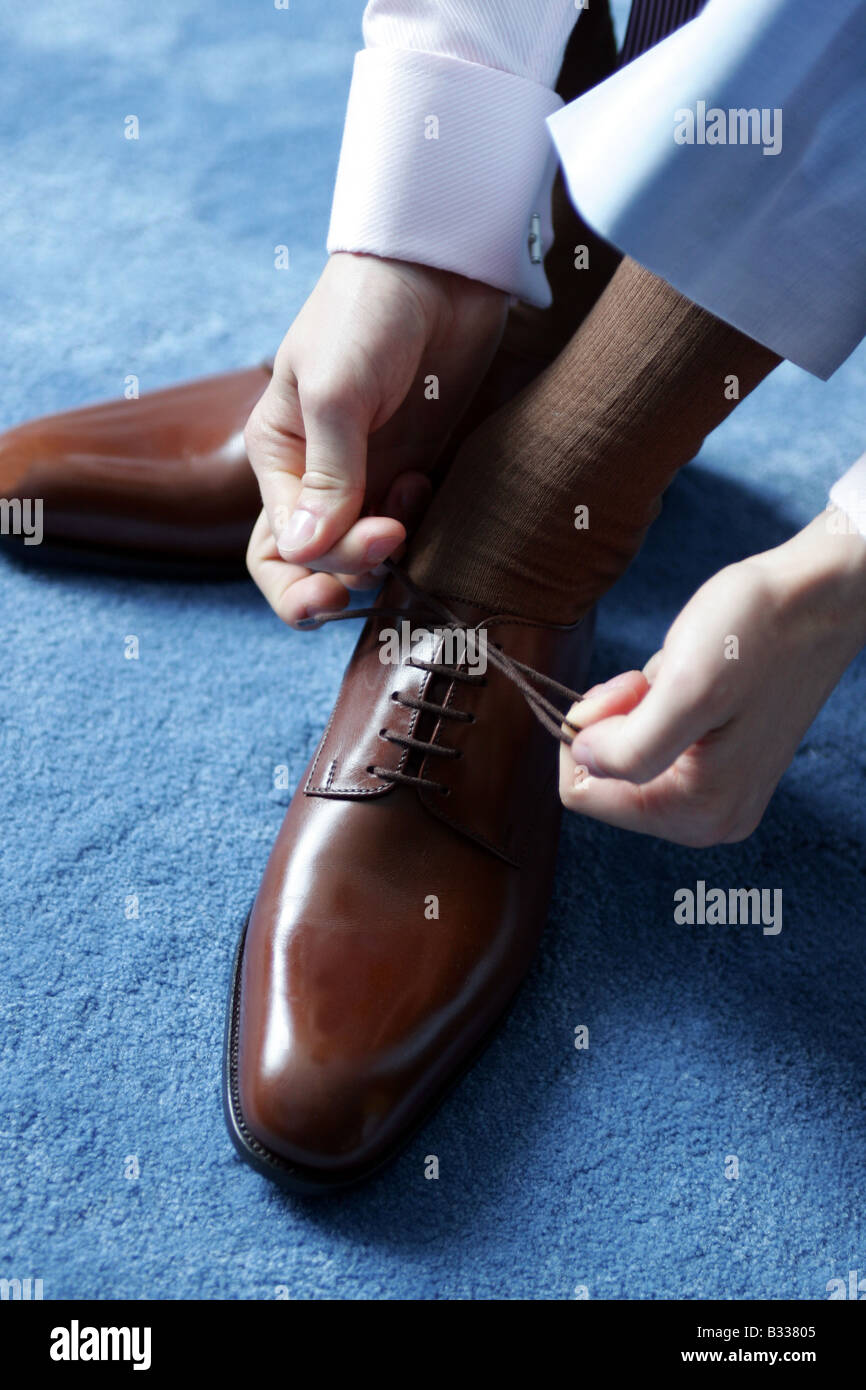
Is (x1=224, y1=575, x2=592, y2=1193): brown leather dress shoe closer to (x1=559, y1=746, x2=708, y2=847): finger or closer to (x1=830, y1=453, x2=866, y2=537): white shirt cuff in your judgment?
(x1=559, y1=746, x2=708, y2=847): finger

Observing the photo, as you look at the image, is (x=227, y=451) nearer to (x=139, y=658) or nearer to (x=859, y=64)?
(x=139, y=658)

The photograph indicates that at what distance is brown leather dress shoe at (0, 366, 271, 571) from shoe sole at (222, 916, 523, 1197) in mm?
414

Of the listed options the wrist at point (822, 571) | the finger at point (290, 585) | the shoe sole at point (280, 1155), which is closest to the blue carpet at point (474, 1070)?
the shoe sole at point (280, 1155)

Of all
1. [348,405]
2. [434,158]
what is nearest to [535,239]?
[434,158]

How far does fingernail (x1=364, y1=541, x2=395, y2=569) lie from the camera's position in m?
0.66

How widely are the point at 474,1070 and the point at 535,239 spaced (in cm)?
54

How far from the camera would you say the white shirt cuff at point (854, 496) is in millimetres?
539

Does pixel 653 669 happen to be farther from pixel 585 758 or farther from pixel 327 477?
pixel 327 477

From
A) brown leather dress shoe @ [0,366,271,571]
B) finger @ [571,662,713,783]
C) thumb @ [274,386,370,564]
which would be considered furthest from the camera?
brown leather dress shoe @ [0,366,271,571]

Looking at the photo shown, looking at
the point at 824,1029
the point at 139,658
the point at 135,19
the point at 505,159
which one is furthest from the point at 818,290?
the point at 135,19

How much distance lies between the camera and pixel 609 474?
70cm

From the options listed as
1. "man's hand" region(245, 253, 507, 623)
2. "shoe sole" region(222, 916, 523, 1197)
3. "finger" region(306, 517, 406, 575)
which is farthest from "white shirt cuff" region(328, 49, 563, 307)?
"shoe sole" region(222, 916, 523, 1197)

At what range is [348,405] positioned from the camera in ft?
2.12

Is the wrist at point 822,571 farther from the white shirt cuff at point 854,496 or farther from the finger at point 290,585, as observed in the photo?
the finger at point 290,585
